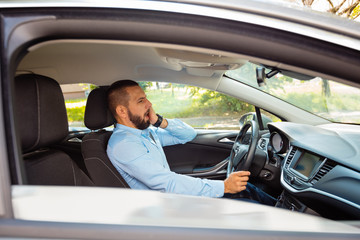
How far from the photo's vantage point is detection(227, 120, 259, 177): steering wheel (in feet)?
6.54

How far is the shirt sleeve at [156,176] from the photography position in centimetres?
164

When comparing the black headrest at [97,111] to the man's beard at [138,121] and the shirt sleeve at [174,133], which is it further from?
the shirt sleeve at [174,133]

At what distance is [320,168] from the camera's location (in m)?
1.54

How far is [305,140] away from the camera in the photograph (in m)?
1.80

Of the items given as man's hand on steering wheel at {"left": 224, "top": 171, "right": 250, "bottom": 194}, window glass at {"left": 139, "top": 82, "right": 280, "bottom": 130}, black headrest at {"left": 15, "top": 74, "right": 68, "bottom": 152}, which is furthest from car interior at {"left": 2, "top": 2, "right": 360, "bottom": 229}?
man's hand on steering wheel at {"left": 224, "top": 171, "right": 250, "bottom": 194}

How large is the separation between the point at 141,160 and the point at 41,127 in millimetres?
711

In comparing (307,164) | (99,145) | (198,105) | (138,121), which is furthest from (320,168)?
(198,105)

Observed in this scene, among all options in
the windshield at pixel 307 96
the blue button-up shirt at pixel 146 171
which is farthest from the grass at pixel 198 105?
the blue button-up shirt at pixel 146 171

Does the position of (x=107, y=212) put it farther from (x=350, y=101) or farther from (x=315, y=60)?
(x=350, y=101)

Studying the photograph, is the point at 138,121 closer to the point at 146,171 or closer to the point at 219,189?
the point at 146,171

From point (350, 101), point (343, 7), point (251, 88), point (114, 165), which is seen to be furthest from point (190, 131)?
point (343, 7)

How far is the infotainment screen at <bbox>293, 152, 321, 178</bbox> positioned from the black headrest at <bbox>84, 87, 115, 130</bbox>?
1.17 metres

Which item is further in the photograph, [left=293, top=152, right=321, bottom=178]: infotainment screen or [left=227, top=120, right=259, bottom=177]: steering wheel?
[left=227, top=120, right=259, bottom=177]: steering wheel

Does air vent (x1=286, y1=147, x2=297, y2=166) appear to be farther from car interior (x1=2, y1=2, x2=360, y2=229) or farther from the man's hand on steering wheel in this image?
the man's hand on steering wheel
